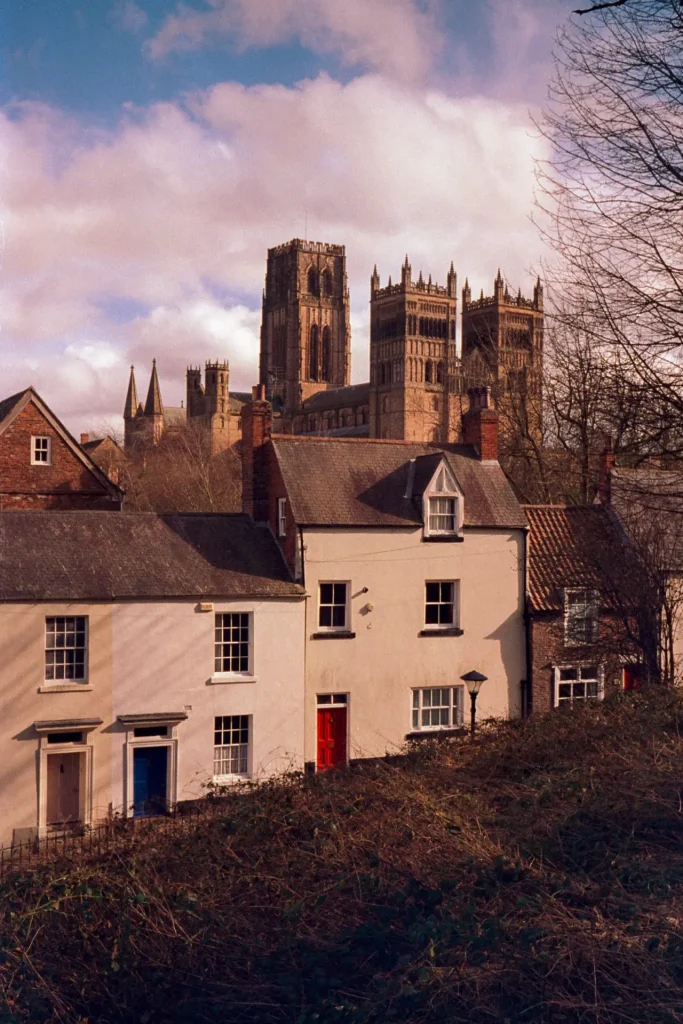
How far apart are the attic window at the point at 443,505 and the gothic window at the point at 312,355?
129 metres

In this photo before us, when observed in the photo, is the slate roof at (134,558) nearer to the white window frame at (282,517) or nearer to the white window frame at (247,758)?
the white window frame at (282,517)

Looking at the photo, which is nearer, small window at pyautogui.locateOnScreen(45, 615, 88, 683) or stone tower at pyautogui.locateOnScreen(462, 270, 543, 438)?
small window at pyautogui.locateOnScreen(45, 615, 88, 683)

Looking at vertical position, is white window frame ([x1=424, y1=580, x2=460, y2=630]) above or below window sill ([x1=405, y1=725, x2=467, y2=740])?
above

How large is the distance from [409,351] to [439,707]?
114m

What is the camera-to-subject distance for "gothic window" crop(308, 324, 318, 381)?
156 metres

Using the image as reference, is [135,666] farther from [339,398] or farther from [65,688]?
[339,398]

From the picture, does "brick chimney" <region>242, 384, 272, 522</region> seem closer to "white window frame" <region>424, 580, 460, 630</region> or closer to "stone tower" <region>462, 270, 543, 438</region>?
"white window frame" <region>424, 580, 460, 630</region>

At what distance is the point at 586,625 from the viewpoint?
94.3ft

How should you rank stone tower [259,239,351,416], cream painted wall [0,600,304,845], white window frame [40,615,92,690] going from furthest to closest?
1. stone tower [259,239,351,416]
2. white window frame [40,615,92,690]
3. cream painted wall [0,600,304,845]

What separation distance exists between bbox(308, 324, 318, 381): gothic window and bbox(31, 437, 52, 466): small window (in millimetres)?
124485

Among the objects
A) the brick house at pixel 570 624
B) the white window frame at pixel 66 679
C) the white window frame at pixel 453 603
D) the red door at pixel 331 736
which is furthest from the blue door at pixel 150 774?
the brick house at pixel 570 624

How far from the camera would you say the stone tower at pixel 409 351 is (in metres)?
132

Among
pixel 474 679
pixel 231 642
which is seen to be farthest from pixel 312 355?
pixel 474 679

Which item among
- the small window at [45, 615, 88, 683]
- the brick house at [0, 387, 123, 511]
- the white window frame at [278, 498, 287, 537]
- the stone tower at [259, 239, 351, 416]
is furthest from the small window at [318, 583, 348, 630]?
the stone tower at [259, 239, 351, 416]
